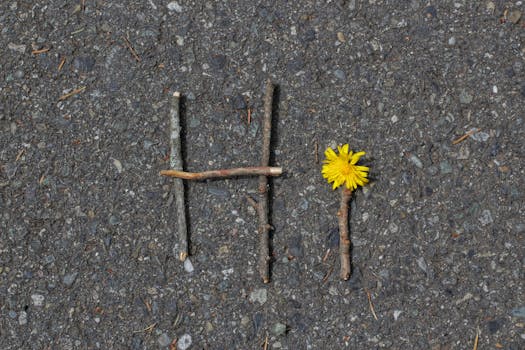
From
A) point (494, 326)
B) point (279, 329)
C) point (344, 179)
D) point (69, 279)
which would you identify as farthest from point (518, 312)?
point (69, 279)

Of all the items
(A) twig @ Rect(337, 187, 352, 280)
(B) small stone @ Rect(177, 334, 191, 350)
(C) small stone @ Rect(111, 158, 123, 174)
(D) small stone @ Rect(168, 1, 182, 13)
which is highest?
(D) small stone @ Rect(168, 1, 182, 13)

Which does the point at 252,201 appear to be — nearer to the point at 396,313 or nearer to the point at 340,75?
the point at 340,75

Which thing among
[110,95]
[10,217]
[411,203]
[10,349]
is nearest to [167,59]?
[110,95]

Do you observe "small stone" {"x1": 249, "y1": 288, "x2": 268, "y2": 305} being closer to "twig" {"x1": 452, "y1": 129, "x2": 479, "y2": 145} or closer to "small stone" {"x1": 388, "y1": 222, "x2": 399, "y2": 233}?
"small stone" {"x1": 388, "y1": 222, "x2": 399, "y2": 233}

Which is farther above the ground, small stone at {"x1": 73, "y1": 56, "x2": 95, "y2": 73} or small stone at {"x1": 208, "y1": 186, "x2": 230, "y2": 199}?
small stone at {"x1": 73, "y1": 56, "x2": 95, "y2": 73}

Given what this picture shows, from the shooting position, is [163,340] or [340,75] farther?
[340,75]

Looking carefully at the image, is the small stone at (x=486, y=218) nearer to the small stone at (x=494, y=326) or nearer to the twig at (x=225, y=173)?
the small stone at (x=494, y=326)

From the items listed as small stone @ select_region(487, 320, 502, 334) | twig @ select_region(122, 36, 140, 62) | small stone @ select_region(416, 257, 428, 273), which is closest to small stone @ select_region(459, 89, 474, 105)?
small stone @ select_region(416, 257, 428, 273)
